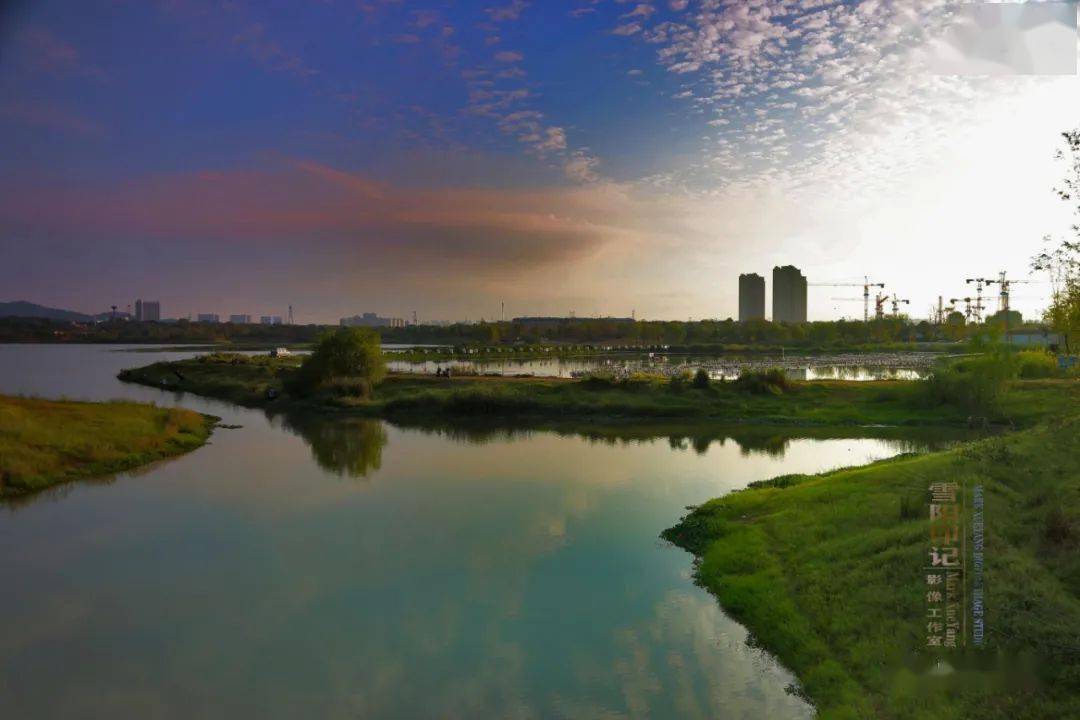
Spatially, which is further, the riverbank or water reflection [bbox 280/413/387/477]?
water reflection [bbox 280/413/387/477]

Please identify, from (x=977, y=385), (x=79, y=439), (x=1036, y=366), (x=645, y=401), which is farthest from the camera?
(x=1036, y=366)

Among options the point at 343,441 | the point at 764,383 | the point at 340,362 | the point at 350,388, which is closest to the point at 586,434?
the point at 343,441

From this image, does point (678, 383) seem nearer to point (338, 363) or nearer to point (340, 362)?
point (340, 362)

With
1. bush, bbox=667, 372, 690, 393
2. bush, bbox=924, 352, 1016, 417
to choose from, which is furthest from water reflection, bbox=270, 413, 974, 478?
bush, bbox=667, 372, 690, 393

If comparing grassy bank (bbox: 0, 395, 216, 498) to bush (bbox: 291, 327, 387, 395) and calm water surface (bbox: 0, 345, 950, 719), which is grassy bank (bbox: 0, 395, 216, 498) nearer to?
calm water surface (bbox: 0, 345, 950, 719)

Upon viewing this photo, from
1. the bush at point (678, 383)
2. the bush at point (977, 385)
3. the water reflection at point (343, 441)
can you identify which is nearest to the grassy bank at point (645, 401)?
the bush at point (678, 383)

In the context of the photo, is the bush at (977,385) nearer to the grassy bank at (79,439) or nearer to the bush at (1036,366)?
the bush at (1036,366)
